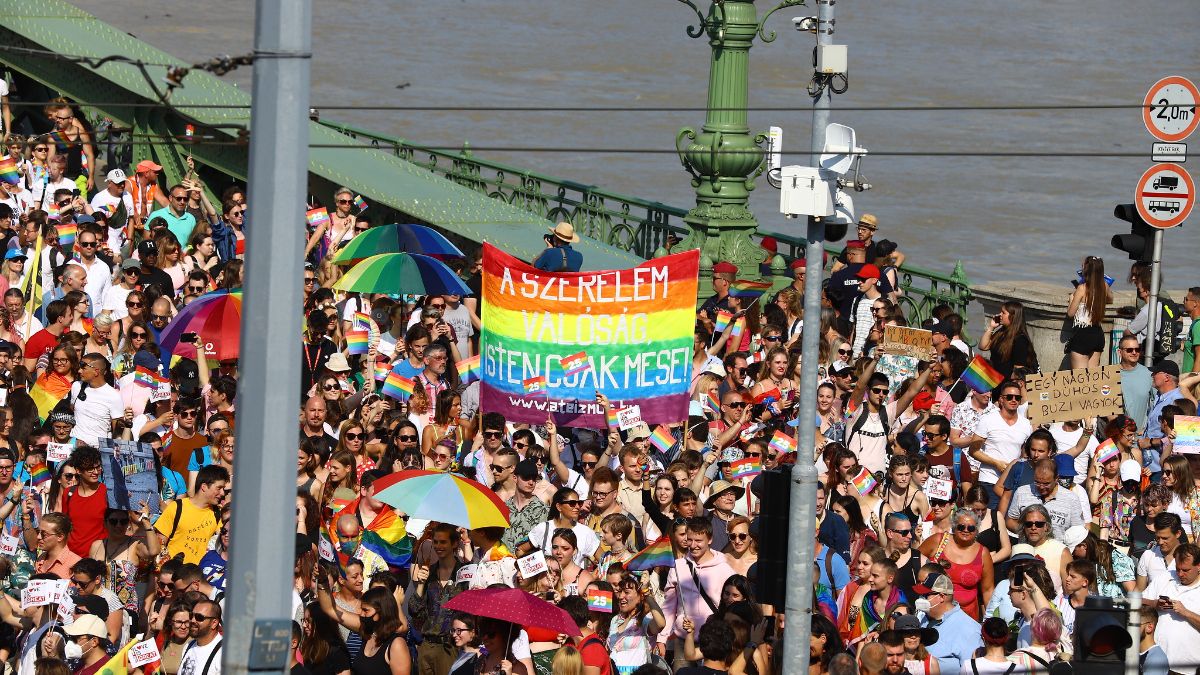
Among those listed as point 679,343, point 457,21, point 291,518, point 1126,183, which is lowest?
point 291,518

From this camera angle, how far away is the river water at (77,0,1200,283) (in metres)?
30.4

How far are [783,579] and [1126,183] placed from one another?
24.0 m

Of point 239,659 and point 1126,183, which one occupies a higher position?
point 1126,183

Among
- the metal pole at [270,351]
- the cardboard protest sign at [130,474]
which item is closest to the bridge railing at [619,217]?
the cardboard protest sign at [130,474]

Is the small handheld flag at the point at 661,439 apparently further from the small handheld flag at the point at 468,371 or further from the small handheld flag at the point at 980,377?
the small handheld flag at the point at 980,377

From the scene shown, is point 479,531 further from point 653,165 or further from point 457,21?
point 457,21

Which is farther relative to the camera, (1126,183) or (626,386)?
(1126,183)

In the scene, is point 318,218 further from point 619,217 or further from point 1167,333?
point 1167,333

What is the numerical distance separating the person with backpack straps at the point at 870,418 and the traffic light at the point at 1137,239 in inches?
83.8

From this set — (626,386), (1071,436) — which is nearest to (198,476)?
(626,386)

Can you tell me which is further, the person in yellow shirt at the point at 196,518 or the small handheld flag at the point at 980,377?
the small handheld flag at the point at 980,377

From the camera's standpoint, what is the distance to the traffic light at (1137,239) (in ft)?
51.4

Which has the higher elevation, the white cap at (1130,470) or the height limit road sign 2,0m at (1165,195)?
the height limit road sign 2,0m at (1165,195)

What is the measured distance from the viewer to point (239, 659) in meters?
7.81
